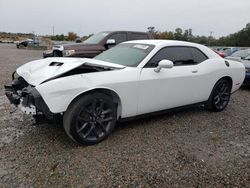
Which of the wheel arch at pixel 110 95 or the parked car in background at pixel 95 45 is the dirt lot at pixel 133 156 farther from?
the parked car in background at pixel 95 45

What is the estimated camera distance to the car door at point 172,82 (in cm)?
334

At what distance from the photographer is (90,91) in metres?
2.84

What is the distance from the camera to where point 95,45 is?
295 inches

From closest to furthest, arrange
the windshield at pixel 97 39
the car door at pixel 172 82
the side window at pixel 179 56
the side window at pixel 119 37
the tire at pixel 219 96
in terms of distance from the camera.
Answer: the car door at pixel 172 82 < the side window at pixel 179 56 < the tire at pixel 219 96 < the windshield at pixel 97 39 < the side window at pixel 119 37

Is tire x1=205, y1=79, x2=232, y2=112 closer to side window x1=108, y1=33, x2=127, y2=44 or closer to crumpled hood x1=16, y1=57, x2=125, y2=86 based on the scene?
crumpled hood x1=16, y1=57, x2=125, y2=86

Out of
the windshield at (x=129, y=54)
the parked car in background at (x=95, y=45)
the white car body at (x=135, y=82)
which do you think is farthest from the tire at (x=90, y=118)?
the parked car in background at (x=95, y=45)

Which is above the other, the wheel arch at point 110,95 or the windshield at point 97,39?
the windshield at point 97,39

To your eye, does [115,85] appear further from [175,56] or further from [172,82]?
[175,56]

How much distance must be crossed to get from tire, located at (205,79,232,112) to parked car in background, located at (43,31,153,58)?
13.0ft

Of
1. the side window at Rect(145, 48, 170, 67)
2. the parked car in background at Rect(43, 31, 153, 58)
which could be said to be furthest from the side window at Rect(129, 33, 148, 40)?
the side window at Rect(145, 48, 170, 67)

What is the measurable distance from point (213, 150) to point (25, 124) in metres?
2.93

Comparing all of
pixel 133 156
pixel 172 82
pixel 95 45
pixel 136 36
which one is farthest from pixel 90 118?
pixel 136 36

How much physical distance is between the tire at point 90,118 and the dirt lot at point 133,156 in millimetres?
150

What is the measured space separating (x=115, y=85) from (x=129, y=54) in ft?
2.99
